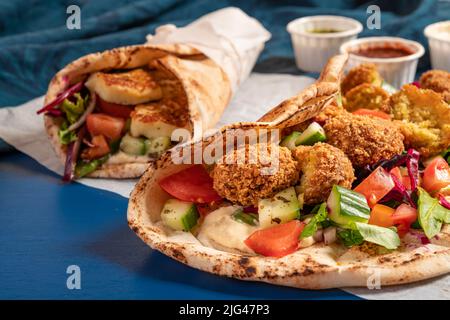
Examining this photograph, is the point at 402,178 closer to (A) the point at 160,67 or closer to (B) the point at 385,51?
(A) the point at 160,67

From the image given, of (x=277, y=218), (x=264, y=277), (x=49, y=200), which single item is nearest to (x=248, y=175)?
(x=277, y=218)

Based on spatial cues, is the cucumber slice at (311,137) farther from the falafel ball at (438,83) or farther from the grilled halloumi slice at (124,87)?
the grilled halloumi slice at (124,87)

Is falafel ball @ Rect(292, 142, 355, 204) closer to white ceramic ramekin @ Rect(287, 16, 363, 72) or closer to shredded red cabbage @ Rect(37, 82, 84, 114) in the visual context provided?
shredded red cabbage @ Rect(37, 82, 84, 114)

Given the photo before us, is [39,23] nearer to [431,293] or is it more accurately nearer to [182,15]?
[182,15]

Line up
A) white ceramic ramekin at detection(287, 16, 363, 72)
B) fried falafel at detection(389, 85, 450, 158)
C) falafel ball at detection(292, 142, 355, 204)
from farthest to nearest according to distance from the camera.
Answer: white ceramic ramekin at detection(287, 16, 363, 72)
fried falafel at detection(389, 85, 450, 158)
falafel ball at detection(292, 142, 355, 204)

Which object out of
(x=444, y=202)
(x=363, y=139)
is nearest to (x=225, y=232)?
(x=363, y=139)

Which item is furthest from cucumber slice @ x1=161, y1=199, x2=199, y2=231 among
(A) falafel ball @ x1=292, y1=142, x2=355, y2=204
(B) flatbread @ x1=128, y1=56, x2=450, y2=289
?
(A) falafel ball @ x1=292, y1=142, x2=355, y2=204
